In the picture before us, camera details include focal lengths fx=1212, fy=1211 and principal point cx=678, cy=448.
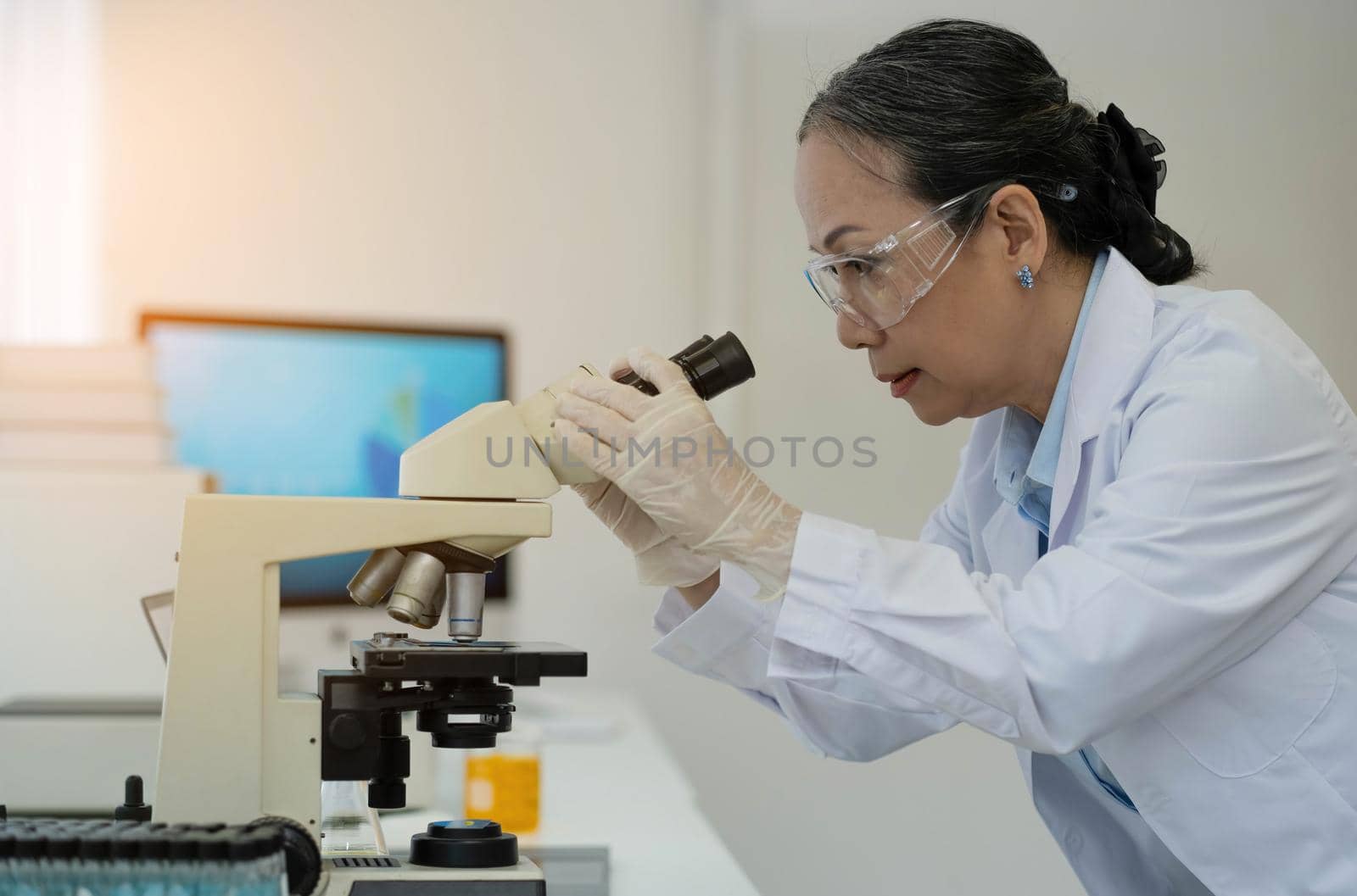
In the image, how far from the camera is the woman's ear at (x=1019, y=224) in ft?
3.98

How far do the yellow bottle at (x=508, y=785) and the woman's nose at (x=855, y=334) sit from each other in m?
0.61

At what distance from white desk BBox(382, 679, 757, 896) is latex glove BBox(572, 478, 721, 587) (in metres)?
0.29

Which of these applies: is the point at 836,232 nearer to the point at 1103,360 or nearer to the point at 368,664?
the point at 1103,360

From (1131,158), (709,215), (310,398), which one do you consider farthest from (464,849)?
(709,215)

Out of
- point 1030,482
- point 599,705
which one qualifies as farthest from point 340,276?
point 1030,482

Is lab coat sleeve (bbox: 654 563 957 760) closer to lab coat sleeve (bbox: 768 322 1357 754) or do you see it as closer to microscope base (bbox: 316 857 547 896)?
lab coat sleeve (bbox: 768 322 1357 754)

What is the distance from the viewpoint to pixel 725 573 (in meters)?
1.36

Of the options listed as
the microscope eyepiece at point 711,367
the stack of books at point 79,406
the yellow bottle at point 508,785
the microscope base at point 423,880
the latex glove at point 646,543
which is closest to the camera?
the microscope base at point 423,880

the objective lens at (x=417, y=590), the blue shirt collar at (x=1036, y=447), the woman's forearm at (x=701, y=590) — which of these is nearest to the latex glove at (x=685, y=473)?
the objective lens at (x=417, y=590)

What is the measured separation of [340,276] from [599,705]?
102 centimetres

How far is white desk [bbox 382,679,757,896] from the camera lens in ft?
3.84

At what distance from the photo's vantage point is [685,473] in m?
1.05

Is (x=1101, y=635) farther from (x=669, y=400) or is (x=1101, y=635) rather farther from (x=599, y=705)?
→ (x=599, y=705)

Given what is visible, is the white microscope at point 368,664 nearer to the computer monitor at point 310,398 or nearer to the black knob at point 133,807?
the black knob at point 133,807
